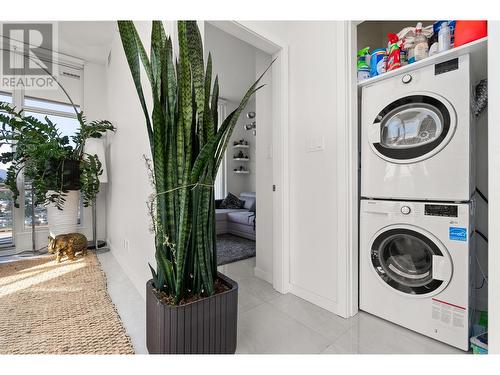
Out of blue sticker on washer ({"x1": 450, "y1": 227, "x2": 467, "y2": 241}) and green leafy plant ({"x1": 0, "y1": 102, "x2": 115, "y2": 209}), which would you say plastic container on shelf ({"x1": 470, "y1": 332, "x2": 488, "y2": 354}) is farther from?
green leafy plant ({"x1": 0, "y1": 102, "x2": 115, "y2": 209})

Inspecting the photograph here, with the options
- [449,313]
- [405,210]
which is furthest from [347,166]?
[449,313]

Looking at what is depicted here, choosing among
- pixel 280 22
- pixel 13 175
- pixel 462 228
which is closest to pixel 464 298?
pixel 462 228

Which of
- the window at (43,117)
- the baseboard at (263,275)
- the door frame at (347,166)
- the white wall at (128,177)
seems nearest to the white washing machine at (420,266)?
the door frame at (347,166)

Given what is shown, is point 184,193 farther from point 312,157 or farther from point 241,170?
point 241,170

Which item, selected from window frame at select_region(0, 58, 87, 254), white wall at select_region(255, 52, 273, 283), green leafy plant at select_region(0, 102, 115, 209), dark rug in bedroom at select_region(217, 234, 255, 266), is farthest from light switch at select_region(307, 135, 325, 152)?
window frame at select_region(0, 58, 87, 254)

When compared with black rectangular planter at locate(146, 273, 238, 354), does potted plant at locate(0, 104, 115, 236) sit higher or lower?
higher

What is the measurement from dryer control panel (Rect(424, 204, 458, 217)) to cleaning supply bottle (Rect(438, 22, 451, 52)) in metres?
0.85

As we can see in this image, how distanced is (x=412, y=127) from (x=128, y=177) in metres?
2.20

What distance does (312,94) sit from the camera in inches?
68.2

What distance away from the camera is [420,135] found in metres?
1.39

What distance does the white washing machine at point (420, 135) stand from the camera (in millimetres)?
1231

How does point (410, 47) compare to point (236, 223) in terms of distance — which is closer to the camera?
point (410, 47)

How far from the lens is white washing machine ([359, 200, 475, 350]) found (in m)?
1.23
